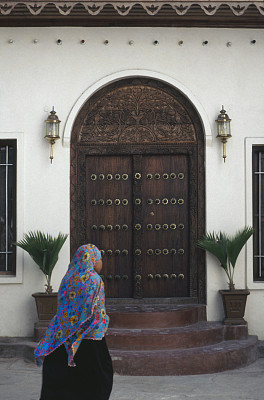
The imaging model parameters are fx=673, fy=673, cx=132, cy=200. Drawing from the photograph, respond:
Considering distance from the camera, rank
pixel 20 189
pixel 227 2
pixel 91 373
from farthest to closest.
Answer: pixel 20 189, pixel 227 2, pixel 91 373

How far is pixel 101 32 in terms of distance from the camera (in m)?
8.76

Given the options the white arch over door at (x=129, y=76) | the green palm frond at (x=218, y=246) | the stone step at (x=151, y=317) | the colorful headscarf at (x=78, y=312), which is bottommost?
the stone step at (x=151, y=317)

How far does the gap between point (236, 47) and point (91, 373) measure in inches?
210

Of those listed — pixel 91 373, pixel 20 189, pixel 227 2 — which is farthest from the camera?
pixel 20 189

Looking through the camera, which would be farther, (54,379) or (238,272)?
(238,272)

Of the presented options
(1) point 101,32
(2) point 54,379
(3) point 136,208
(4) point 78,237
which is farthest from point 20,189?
(2) point 54,379

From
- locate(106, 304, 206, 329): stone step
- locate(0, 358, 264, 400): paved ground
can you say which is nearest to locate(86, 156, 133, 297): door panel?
locate(106, 304, 206, 329): stone step

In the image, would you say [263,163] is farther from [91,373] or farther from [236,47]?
[91,373]

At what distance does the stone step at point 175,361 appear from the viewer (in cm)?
742

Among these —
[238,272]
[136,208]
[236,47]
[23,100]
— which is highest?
[236,47]

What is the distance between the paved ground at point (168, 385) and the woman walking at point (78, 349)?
1.61 meters

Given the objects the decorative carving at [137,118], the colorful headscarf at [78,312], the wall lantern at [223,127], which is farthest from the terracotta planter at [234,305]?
the colorful headscarf at [78,312]

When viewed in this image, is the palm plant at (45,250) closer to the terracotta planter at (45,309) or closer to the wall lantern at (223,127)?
the terracotta planter at (45,309)

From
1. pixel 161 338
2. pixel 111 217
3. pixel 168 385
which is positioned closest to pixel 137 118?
pixel 111 217
